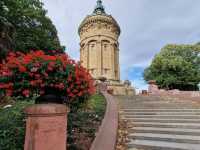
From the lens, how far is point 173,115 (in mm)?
7141

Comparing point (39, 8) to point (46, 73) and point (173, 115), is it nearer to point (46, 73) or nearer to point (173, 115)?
point (173, 115)

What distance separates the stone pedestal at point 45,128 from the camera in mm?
2871

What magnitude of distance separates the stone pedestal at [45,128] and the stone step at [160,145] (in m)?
2.14

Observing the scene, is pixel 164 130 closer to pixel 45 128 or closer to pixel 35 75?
pixel 45 128

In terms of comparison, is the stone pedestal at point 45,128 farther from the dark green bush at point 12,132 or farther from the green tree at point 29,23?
the green tree at point 29,23

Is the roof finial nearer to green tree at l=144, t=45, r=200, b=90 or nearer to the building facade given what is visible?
the building facade

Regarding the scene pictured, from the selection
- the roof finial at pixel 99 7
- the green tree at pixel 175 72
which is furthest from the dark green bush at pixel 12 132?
the roof finial at pixel 99 7

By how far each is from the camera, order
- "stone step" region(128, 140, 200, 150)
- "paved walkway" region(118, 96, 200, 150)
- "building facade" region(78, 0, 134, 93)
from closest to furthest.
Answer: "stone step" region(128, 140, 200, 150)
"paved walkway" region(118, 96, 200, 150)
"building facade" region(78, 0, 134, 93)

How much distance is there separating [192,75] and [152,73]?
5.56 meters

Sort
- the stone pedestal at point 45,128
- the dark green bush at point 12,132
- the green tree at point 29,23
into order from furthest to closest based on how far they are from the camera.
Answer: the green tree at point 29,23 → the dark green bush at point 12,132 → the stone pedestal at point 45,128

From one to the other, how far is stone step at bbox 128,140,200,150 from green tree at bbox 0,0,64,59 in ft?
48.6

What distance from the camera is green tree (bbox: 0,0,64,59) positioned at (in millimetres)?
17250

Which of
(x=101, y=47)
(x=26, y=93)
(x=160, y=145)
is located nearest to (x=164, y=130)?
(x=160, y=145)

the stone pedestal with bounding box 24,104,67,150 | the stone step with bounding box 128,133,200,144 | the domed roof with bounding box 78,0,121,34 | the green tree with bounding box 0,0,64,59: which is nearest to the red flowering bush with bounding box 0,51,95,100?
the stone pedestal with bounding box 24,104,67,150
